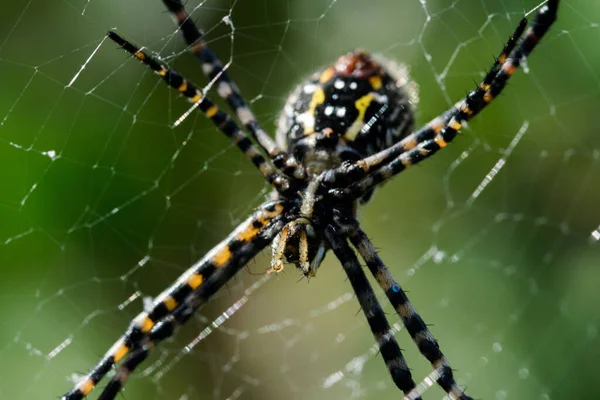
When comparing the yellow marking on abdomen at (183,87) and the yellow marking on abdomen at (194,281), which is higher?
the yellow marking on abdomen at (183,87)

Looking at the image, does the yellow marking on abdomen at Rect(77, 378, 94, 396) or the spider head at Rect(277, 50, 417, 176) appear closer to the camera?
the yellow marking on abdomen at Rect(77, 378, 94, 396)

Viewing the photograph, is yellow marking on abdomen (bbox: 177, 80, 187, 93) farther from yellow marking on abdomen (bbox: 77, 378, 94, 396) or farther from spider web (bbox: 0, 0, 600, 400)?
yellow marking on abdomen (bbox: 77, 378, 94, 396)

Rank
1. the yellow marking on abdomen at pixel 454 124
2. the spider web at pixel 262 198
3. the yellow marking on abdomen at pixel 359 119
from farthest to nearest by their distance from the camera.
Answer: the spider web at pixel 262 198, the yellow marking on abdomen at pixel 359 119, the yellow marking on abdomen at pixel 454 124

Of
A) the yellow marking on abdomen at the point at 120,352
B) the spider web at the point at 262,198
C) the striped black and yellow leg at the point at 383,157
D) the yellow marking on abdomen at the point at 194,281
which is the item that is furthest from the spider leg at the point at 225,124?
the yellow marking on abdomen at the point at 120,352

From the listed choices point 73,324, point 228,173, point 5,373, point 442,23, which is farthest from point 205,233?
point 442,23

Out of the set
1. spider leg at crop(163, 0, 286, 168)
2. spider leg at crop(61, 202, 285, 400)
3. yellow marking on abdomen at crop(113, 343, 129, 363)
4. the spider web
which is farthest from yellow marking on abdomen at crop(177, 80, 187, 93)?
yellow marking on abdomen at crop(113, 343, 129, 363)

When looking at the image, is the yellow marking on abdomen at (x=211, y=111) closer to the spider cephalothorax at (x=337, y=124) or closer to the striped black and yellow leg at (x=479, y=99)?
the spider cephalothorax at (x=337, y=124)
